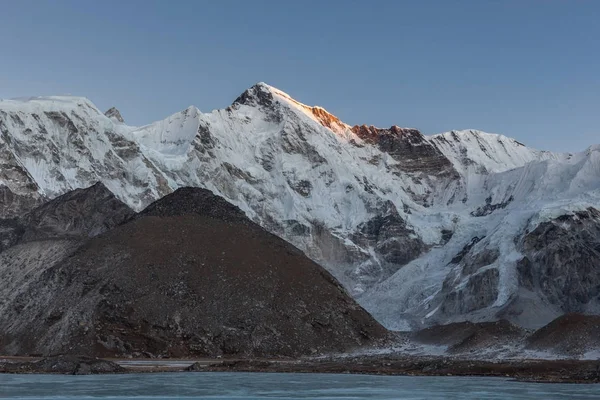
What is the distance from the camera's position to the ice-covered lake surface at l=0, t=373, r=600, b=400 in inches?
2425

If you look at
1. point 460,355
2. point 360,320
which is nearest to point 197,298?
point 360,320

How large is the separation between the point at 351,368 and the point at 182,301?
101 feet

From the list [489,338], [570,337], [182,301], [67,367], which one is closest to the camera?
[67,367]

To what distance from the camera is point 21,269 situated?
438 ft

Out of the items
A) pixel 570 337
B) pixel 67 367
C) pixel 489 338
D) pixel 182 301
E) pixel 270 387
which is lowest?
pixel 270 387

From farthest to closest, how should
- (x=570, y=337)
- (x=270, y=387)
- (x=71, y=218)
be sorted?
(x=71, y=218) < (x=570, y=337) < (x=270, y=387)

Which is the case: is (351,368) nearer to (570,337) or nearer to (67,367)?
(67,367)

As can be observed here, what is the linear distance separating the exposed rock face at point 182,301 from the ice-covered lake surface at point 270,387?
2894 cm

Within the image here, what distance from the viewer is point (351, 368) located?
305ft

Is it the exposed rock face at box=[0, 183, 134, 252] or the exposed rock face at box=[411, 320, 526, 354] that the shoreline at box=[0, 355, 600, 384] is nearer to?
the exposed rock face at box=[411, 320, 526, 354]

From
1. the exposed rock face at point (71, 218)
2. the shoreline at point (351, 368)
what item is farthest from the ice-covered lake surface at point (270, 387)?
the exposed rock face at point (71, 218)

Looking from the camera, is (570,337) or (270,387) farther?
(570,337)

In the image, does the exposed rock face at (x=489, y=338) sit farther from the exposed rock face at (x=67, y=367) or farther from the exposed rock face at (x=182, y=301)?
the exposed rock face at (x=67, y=367)

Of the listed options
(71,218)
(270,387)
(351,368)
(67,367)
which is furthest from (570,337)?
(71,218)
